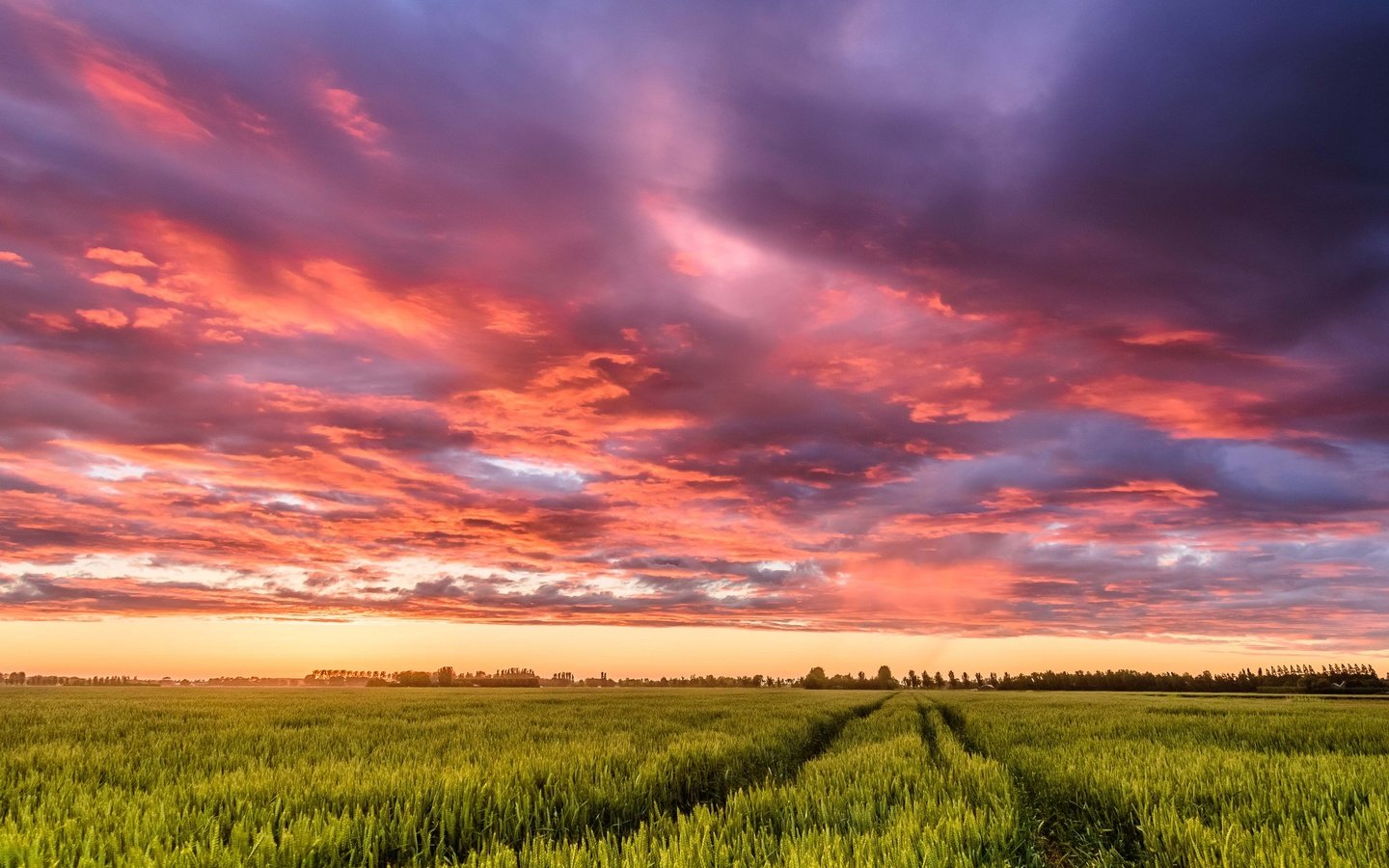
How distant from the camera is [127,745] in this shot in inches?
453

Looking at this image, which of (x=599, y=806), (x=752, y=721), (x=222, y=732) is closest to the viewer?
(x=599, y=806)

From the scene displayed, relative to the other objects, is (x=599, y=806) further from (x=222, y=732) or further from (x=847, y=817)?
(x=222, y=732)

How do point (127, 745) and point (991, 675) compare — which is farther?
point (991, 675)

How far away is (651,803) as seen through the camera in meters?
7.76

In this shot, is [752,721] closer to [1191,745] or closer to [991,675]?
[1191,745]

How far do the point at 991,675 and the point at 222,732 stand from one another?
192456 millimetres

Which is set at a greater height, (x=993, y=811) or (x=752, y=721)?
(x=993, y=811)

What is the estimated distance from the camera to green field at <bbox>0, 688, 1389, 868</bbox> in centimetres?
462

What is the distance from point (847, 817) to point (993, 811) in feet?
4.56

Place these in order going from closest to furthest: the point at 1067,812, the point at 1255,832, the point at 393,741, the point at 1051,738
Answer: the point at 1255,832 < the point at 1067,812 < the point at 393,741 < the point at 1051,738

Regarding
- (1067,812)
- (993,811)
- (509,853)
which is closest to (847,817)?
(993,811)

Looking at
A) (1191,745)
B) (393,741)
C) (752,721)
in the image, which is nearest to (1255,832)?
(1191,745)

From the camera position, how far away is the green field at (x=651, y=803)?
182 inches


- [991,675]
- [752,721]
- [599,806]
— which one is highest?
[599,806]
